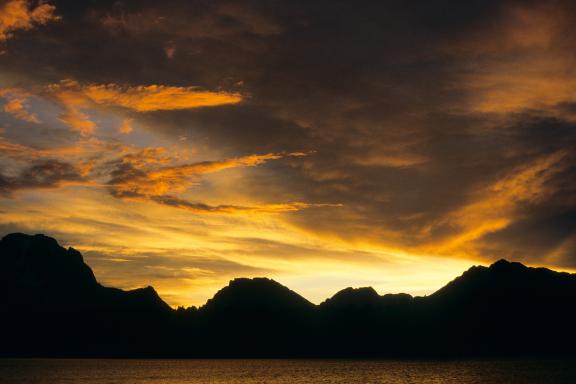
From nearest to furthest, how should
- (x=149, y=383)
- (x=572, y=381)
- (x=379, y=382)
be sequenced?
(x=572, y=381) → (x=379, y=382) → (x=149, y=383)

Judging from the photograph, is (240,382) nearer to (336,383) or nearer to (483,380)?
(336,383)

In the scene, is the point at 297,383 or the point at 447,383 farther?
the point at 297,383

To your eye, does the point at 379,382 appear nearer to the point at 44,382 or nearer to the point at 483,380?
the point at 483,380

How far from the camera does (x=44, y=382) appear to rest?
18025cm

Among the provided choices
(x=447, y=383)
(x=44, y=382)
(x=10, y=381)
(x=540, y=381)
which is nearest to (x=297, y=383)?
(x=447, y=383)

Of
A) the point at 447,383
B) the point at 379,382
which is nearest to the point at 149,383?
the point at 379,382

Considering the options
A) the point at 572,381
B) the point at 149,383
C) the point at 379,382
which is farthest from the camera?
the point at 149,383

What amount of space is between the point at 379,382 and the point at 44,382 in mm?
105970

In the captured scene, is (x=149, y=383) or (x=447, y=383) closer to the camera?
(x=447, y=383)

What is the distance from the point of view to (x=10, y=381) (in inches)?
7096

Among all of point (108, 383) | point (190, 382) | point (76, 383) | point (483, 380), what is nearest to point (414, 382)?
point (483, 380)

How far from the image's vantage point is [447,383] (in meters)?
162

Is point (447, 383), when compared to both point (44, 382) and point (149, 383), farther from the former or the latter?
point (44, 382)

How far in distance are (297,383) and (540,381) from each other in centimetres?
7022
